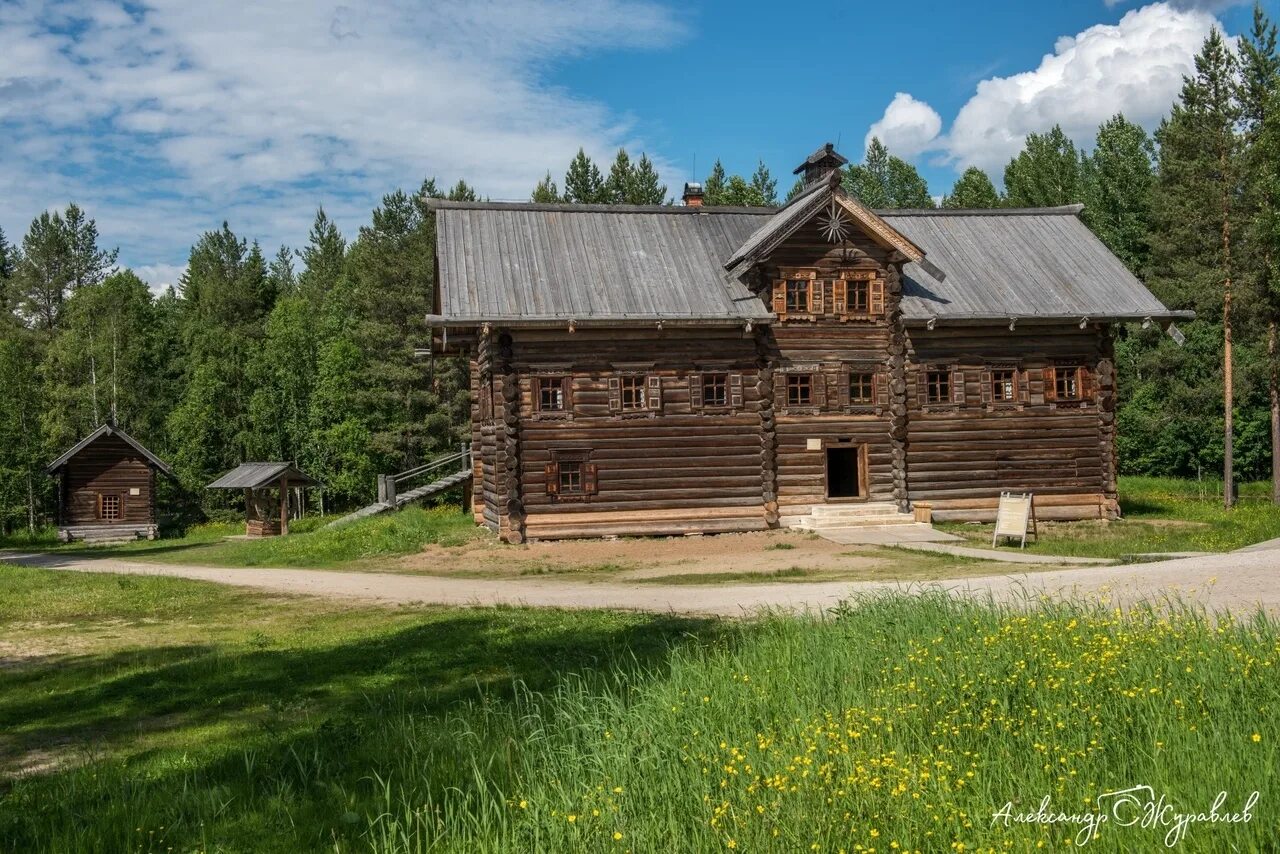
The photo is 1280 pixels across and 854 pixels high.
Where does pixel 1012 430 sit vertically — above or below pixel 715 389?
below

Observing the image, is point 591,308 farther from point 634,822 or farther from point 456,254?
point 634,822

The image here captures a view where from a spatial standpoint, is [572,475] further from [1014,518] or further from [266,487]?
[266,487]

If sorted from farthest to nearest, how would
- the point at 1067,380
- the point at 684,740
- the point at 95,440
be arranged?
the point at 95,440 < the point at 1067,380 < the point at 684,740

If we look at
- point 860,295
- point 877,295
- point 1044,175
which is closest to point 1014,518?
point 877,295

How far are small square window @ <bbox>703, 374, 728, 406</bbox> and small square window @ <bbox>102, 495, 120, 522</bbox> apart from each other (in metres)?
28.6

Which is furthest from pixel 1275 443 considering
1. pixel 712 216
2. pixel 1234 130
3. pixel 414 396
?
pixel 414 396

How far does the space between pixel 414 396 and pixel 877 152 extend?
49.3m

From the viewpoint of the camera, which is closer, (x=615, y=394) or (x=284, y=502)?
(x=615, y=394)

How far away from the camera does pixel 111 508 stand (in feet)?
137

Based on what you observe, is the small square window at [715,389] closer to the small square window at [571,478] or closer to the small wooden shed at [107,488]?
the small square window at [571,478]

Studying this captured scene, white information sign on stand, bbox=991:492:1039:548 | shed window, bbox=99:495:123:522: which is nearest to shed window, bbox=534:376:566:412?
white information sign on stand, bbox=991:492:1039:548

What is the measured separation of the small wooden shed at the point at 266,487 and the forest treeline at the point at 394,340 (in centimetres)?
850

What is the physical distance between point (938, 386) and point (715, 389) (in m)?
6.58

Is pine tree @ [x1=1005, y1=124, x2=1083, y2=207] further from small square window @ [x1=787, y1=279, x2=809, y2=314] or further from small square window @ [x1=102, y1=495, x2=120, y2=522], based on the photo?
small square window @ [x1=102, y1=495, x2=120, y2=522]
